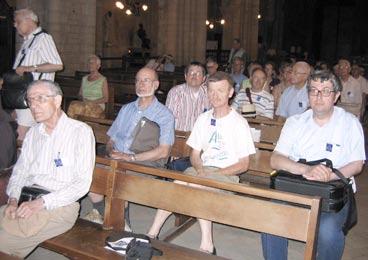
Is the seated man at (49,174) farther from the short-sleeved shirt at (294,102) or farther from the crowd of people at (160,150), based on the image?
the short-sleeved shirt at (294,102)

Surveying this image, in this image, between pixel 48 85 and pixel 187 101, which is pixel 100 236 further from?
pixel 187 101

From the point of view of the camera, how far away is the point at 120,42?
26.1m

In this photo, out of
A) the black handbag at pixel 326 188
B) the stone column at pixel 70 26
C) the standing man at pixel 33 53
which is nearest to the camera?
the black handbag at pixel 326 188

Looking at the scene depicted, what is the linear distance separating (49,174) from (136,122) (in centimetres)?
138

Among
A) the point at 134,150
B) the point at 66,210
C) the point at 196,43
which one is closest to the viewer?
the point at 66,210

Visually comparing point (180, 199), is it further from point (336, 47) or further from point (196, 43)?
point (336, 47)

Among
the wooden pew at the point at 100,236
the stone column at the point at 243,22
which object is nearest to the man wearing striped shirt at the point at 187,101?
the wooden pew at the point at 100,236

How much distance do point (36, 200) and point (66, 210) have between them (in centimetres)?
25

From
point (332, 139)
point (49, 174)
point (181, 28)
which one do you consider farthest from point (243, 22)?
point (49, 174)

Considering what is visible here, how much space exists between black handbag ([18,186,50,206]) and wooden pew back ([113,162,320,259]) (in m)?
0.62

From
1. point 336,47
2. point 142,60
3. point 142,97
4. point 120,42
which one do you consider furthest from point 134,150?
point 336,47

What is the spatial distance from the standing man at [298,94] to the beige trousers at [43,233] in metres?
4.13

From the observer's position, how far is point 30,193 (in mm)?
3643

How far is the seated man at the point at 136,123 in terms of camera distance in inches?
187
